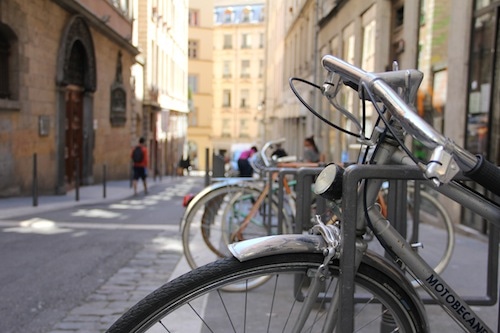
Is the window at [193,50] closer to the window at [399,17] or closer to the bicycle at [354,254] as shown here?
the window at [399,17]

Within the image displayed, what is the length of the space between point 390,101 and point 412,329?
31.7 inches

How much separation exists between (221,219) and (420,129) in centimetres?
397

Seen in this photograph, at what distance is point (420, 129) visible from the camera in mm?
1551

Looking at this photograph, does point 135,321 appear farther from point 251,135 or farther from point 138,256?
point 251,135

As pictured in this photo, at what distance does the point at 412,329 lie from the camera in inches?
79.0

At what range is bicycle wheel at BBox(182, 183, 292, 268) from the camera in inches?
198

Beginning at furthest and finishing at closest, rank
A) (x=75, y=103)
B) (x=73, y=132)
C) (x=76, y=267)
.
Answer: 1. (x=75, y=103)
2. (x=73, y=132)
3. (x=76, y=267)

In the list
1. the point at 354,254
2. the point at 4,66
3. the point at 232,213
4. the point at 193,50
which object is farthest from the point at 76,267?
the point at 193,50

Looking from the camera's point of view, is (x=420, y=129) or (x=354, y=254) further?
(x=354, y=254)

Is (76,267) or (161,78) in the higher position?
(161,78)

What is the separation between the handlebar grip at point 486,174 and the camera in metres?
1.65

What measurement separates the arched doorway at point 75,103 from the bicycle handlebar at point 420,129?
49.6ft

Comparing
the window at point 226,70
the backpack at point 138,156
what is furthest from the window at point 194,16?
the backpack at point 138,156

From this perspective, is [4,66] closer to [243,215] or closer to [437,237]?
[243,215]
